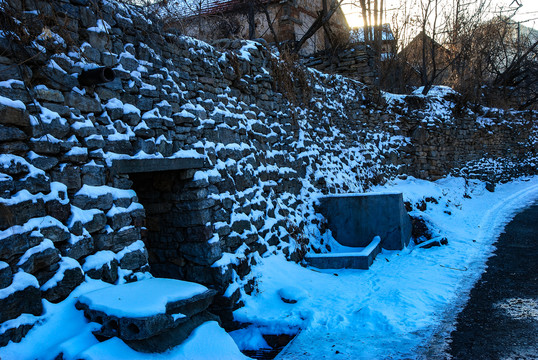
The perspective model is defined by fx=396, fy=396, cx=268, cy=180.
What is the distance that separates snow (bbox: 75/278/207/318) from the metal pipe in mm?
1640

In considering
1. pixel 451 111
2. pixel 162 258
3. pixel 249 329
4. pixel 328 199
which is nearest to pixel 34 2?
pixel 162 258

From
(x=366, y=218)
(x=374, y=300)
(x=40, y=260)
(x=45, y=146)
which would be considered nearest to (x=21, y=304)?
(x=40, y=260)

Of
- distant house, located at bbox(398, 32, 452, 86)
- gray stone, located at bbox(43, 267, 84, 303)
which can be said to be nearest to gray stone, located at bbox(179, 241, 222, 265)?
gray stone, located at bbox(43, 267, 84, 303)

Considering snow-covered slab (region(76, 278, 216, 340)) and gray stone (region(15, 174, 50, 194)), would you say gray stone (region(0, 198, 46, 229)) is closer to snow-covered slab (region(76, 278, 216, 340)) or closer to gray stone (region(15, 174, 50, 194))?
gray stone (region(15, 174, 50, 194))

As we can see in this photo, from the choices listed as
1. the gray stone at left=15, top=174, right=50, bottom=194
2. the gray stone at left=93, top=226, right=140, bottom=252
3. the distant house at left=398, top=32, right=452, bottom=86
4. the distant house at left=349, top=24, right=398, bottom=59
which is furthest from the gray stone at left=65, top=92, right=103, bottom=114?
the distant house at left=398, top=32, right=452, bottom=86

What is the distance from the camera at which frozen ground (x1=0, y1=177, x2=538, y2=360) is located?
2.60 metres

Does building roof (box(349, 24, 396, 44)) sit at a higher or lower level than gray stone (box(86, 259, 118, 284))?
higher

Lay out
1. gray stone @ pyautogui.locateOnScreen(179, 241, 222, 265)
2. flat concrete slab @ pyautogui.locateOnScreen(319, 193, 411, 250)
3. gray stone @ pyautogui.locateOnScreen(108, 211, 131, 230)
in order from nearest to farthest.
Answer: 1. gray stone @ pyautogui.locateOnScreen(108, 211, 131, 230)
2. gray stone @ pyautogui.locateOnScreen(179, 241, 222, 265)
3. flat concrete slab @ pyautogui.locateOnScreen(319, 193, 411, 250)

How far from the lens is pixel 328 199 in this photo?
23.2ft

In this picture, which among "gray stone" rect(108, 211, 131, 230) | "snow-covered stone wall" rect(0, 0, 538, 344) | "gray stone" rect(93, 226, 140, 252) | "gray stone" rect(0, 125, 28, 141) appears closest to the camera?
"gray stone" rect(0, 125, 28, 141)

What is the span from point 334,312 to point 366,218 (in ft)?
8.69

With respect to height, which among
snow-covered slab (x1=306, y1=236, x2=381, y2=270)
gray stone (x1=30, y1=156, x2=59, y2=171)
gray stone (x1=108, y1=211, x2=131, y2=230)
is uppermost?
gray stone (x1=30, y1=156, x2=59, y2=171)

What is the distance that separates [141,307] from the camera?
266 centimetres

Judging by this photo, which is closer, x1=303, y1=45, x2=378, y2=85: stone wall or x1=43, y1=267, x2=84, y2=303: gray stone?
x1=43, y1=267, x2=84, y2=303: gray stone
